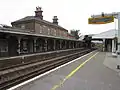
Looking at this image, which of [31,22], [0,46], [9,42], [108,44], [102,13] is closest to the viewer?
[102,13]

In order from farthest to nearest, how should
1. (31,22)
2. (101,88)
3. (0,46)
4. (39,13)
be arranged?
(39,13)
(31,22)
(0,46)
(101,88)

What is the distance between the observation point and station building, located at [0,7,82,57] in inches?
737

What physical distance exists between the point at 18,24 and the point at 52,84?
31281 millimetres

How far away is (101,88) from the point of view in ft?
19.1

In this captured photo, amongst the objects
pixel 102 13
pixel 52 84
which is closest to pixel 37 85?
pixel 52 84

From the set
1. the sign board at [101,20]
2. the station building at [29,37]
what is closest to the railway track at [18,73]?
the sign board at [101,20]

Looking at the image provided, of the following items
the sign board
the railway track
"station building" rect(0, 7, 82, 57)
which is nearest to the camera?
the railway track

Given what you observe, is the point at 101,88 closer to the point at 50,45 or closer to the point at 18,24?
the point at 50,45

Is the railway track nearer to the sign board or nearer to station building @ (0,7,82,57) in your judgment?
the sign board

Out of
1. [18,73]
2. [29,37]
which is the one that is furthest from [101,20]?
[29,37]

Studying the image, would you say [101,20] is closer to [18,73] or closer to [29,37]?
[18,73]

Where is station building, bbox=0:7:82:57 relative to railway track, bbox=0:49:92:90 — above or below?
above

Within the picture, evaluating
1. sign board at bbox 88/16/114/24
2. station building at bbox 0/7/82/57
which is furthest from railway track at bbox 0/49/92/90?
station building at bbox 0/7/82/57

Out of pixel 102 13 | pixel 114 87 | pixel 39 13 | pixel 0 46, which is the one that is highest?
pixel 39 13
